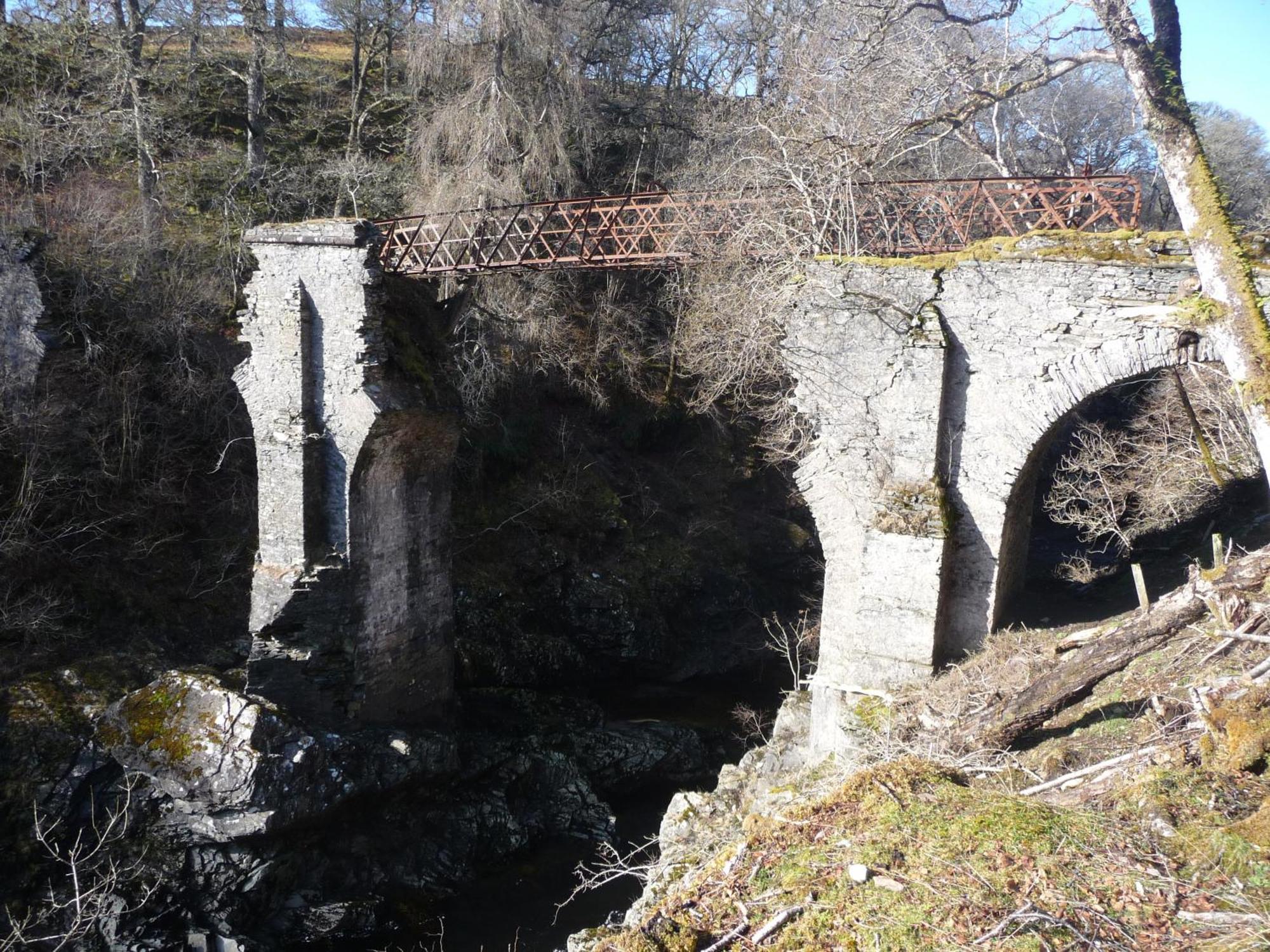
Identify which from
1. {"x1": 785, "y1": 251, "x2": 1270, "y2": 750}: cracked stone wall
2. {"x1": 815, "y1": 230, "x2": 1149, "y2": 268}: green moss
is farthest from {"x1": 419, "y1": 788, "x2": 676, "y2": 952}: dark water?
{"x1": 815, "y1": 230, "x2": 1149, "y2": 268}: green moss

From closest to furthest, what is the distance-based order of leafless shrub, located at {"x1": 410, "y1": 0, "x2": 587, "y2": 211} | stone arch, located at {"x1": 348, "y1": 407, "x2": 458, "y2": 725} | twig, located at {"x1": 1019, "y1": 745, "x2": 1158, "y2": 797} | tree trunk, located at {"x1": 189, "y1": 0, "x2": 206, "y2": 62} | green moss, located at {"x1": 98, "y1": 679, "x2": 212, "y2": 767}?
twig, located at {"x1": 1019, "y1": 745, "x2": 1158, "y2": 797} < green moss, located at {"x1": 98, "y1": 679, "x2": 212, "y2": 767} < stone arch, located at {"x1": 348, "y1": 407, "x2": 458, "y2": 725} < leafless shrub, located at {"x1": 410, "y1": 0, "x2": 587, "y2": 211} < tree trunk, located at {"x1": 189, "y1": 0, "x2": 206, "y2": 62}

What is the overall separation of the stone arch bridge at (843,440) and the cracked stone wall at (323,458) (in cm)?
2

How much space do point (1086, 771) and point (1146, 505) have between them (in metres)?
5.88

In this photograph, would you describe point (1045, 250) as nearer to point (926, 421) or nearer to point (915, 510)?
point (926, 421)

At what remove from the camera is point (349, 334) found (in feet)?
30.5

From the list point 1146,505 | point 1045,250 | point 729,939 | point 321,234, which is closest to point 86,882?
point 321,234

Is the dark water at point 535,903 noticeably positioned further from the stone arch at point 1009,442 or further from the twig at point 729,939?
the twig at point 729,939

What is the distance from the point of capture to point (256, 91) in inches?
660

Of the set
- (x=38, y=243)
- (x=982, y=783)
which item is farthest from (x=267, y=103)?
(x=982, y=783)

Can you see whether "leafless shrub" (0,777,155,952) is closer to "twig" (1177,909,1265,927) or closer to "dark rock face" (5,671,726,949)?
"dark rock face" (5,671,726,949)

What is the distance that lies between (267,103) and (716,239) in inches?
514

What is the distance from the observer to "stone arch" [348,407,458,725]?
9750 millimetres

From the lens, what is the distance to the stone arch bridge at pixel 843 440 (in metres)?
7.08

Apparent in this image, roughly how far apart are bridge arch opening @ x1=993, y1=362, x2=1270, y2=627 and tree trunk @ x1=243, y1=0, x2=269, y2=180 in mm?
14376
